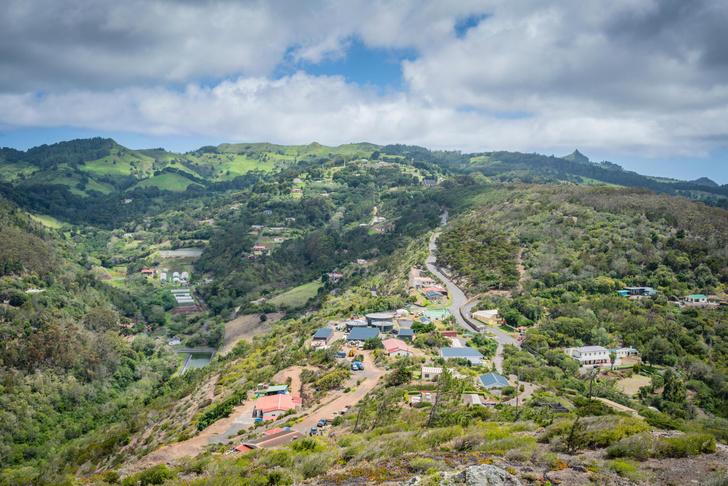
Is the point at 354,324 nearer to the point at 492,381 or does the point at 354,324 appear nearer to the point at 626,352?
the point at 492,381

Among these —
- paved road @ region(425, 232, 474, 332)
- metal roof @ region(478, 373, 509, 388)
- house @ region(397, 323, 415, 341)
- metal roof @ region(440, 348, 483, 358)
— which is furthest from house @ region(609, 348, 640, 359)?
house @ region(397, 323, 415, 341)

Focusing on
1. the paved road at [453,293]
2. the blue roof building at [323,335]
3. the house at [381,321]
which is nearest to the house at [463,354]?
the house at [381,321]

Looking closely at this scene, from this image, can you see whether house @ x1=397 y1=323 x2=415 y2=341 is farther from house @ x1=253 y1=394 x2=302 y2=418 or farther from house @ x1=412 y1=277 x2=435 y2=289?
house @ x1=412 y1=277 x2=435 y2=289

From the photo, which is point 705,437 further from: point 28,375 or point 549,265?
point 28,375

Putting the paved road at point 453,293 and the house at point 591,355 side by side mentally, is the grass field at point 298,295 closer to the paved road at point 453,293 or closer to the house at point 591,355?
the paved road at point 453,293

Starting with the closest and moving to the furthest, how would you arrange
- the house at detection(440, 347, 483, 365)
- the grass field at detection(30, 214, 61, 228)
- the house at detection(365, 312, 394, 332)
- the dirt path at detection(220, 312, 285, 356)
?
the house at detection(440, 347, 483, 365), the house at detection(365, 312, 394, 332), the dirt path at detection(220, 312, 285, 356), the grass field at detection(30, 214, 61, 228)
